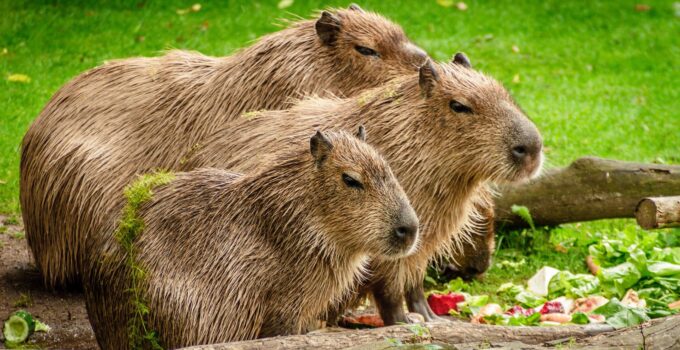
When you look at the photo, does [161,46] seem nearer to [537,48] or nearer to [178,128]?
[537,48]

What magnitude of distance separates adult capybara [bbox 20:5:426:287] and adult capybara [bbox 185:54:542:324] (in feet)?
2.04

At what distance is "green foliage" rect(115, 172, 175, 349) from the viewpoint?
4.81m

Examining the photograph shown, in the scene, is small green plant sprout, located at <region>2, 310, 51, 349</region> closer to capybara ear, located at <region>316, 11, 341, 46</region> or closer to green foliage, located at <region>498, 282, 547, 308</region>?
capybara ear, located at <region>316, 11, 341, 46</region>

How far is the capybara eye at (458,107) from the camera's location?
5.38 m

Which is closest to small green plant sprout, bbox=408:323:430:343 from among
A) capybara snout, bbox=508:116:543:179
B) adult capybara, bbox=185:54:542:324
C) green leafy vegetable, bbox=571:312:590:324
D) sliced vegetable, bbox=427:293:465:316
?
adult capybara, bbox=185:54:542:324

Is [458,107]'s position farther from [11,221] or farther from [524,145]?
[11,221]

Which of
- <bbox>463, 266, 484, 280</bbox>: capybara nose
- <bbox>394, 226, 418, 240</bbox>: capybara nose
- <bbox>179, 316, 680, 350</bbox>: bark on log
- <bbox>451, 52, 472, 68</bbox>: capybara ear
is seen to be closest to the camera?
<bbox>179, 316, 680, 350</bbox>: bark on log

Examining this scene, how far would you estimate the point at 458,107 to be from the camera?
5402mm

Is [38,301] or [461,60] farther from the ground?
[461,60]

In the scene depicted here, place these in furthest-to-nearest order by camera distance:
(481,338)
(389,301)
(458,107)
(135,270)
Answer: (389,301)
(458,107)
(135,270)
(481,338)

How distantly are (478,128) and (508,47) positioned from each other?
732 cm

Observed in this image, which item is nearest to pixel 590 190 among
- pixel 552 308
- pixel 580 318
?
pixel 552 308

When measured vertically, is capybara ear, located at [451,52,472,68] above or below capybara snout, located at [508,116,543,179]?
above

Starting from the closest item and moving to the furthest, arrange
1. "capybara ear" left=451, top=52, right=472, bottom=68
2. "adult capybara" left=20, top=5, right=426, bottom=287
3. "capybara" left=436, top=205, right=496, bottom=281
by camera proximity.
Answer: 1. "capybara ear" left=451, top=52, right=472, bottom=68
2. "adult capybara" left=20, top=5, right=426, bottom=287
3. "capybara" left=436, top=205, right=496, bottom=281
